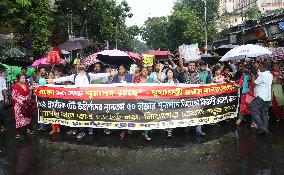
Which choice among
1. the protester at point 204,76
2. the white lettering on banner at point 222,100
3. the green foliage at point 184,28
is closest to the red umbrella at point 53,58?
the protester at point 204,76

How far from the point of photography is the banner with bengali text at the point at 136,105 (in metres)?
8.83

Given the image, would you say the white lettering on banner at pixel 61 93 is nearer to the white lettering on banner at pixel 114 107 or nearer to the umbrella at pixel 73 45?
the white lettering on banner at pixel 114 107

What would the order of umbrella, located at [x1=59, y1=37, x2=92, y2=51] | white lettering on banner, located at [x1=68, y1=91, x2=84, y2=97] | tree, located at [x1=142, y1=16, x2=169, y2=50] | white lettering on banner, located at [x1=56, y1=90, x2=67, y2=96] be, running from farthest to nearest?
tree, located at [x1=142, y1=16, x2=169, y2=50], umbrella, located at [x1=59, y1=37, x2=92, y2=51], white lettering on banner, located at [x1=56, y1=90, x2=67, y2=96], white lettering on banner, located at [x1=68, y1=91, x2=84, y2=97]

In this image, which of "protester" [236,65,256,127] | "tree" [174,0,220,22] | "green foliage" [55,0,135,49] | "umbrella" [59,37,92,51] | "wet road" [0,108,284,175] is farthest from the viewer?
"tree" [174,0,220,22]

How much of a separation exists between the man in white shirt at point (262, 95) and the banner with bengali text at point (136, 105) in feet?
2.98

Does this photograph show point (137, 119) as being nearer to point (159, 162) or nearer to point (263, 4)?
point (159, 162)

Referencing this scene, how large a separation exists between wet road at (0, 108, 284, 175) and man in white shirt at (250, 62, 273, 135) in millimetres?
362

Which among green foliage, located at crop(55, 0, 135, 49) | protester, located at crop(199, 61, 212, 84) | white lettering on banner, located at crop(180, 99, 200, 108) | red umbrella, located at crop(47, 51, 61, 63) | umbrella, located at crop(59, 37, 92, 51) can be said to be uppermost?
green foliage, located at crop(55, 0, 135, 49)

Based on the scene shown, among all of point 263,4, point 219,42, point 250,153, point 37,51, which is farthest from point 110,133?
point 263,4

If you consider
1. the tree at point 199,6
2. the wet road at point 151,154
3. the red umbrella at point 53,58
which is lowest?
the wet road at point 151,154

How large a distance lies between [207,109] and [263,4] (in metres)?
77.4

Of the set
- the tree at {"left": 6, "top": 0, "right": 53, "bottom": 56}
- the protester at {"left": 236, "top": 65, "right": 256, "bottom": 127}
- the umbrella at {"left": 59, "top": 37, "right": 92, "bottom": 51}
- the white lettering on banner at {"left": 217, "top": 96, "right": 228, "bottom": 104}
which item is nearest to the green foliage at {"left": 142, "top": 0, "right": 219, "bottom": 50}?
the tree at {"left": 6, "top": 0, "right": 53, "bottom": 56}

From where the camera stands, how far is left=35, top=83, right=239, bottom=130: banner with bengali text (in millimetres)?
8828

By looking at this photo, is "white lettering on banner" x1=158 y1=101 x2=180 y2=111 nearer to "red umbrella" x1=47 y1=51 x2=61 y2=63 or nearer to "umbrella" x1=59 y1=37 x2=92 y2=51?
"red umbrella" x1=47 y1=51 x2=61 y2=63
